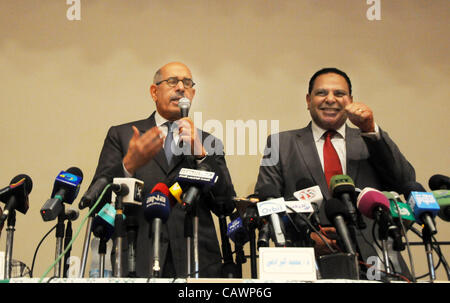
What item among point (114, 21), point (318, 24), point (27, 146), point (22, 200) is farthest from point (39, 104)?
point (318, 24)

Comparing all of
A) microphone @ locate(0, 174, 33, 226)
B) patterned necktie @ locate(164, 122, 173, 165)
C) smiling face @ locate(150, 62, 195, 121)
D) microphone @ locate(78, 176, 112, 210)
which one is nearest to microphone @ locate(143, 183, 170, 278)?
microphone @ locate(78, 176, 112, 210)

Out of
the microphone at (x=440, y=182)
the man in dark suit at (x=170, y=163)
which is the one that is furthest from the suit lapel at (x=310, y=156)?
the microphone at (x=440, y=182)

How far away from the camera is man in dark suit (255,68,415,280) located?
335 centimetres

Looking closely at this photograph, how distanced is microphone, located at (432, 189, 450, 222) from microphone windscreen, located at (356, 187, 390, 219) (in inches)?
13.2

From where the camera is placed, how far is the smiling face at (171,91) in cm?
376

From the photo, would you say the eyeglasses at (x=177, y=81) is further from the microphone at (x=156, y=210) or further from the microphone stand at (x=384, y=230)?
the microphone stand at (x=384, y=230)

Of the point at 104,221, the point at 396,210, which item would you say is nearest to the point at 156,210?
the point at 104,221

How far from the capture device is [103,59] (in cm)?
421

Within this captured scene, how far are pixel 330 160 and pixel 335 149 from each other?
111 millimetres

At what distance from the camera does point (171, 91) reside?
3.80m

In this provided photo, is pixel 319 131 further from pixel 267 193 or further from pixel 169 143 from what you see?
pixel 267 193

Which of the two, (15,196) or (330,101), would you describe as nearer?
(15,196)

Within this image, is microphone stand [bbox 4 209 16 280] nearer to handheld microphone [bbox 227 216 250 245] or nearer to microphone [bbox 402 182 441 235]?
handheld microphone [bbox 227 216 250 245]

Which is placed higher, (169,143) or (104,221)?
(169,143)
